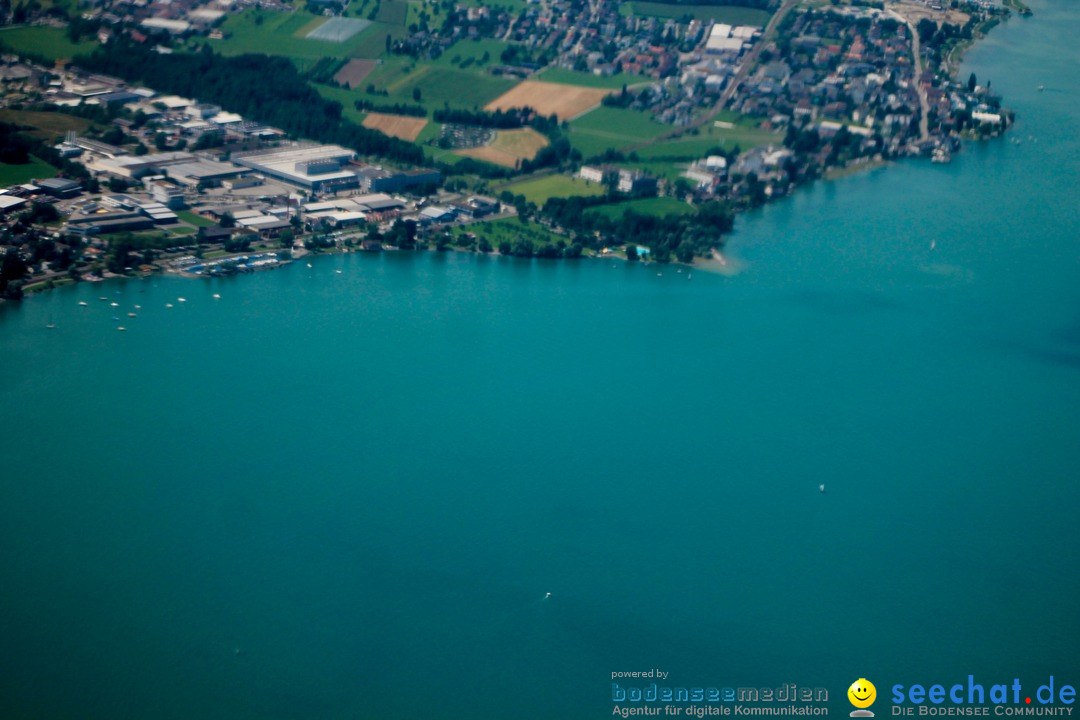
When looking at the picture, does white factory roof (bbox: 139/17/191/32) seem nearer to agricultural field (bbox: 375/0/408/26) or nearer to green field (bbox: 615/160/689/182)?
agricultural field (bbox: 375/0/408/26)

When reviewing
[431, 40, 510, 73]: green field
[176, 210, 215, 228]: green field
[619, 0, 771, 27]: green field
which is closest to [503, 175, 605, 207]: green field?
[176, 210, 215, 228]: green field

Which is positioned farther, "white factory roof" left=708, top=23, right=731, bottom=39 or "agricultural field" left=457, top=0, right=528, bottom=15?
"agricultural field" left=457, top=0, right=528, bottom=15

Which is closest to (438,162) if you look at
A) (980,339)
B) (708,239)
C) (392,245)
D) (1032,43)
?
(392,245)

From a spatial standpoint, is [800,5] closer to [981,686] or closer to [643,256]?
[643,256]

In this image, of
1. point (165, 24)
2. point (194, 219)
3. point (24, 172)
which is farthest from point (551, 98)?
point (24, 172)

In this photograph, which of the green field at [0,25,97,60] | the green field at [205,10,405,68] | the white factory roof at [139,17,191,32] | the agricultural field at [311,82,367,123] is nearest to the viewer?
the agricultural field at [311,82,367,123]

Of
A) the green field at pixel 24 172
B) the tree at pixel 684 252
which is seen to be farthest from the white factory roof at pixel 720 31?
the green field at pixel 24 172
